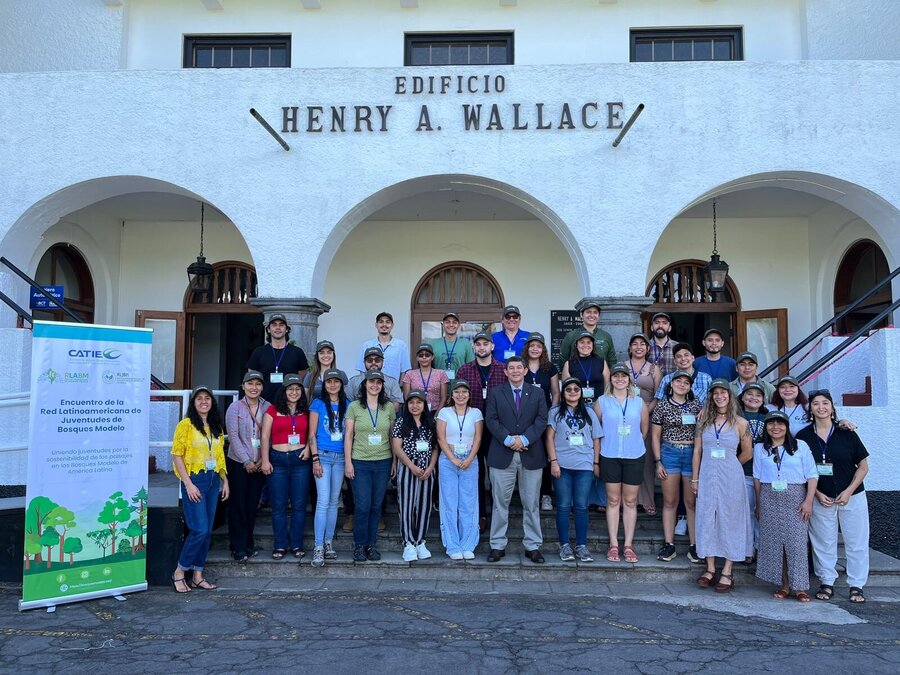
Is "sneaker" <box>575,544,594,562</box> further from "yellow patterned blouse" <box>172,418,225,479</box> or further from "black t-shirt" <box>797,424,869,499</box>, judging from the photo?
"yellow patterned blouse" <box>172,418,225,479</box>

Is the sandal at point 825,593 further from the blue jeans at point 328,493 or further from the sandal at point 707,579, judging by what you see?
the blue jeans at point 328,493

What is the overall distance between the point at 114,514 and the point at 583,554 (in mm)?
3766

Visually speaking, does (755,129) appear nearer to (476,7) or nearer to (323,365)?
(476,7)

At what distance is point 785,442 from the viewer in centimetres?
537

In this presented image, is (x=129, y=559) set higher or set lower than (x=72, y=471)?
lower

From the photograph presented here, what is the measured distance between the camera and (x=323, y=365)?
6223 mm

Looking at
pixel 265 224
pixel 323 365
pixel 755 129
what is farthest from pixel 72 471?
pixel 755 129

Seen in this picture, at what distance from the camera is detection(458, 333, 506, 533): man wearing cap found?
6129mm

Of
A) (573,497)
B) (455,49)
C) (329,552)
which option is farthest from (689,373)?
(455,49)

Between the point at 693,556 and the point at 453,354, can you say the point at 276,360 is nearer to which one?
the point at 453,354

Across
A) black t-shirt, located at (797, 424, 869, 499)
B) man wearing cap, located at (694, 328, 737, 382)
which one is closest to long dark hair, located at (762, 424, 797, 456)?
black t-shirt, located at (797, 424, 869, 499)

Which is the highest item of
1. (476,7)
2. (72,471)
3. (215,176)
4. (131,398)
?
(476,7)

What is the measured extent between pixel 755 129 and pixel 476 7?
4.08 metres

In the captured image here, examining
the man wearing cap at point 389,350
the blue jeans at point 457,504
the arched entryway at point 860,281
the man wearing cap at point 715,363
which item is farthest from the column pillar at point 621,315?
the arched entryway at point 860,281
